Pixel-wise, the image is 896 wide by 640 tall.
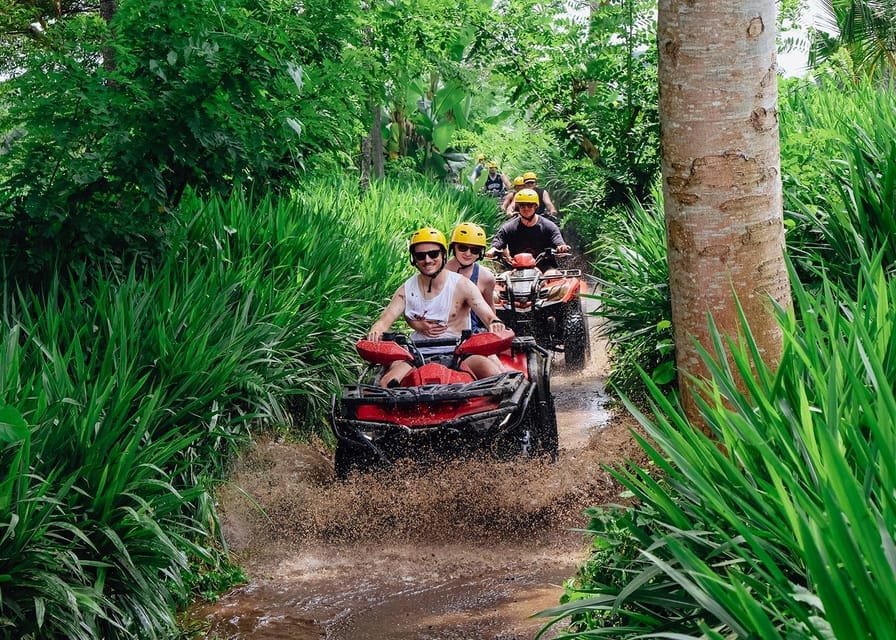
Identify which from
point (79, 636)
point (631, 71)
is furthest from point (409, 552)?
point (631, 71)

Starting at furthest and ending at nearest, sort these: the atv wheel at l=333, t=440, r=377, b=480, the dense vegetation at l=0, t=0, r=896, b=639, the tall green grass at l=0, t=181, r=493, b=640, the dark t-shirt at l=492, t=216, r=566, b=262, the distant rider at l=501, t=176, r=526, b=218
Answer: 1. the distant rider at l=501, t=176, r=526, b=218
2. the dark t-shirt at l=492, t=216, r=566, b=262
3. the atv wheel at l=333, t=440, r=377, b=480
4. the tall green grass at l=0, t=181, r=493, b=640
5. the dense vegetation at l=0, t=0, r=896, b=639

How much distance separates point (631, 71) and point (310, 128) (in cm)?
646

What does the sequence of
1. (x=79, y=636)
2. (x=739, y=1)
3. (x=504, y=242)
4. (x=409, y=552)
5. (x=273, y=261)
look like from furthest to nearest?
(x=504, y=242), (x=273, y=261), (x=409, y=552), (x=739, y=1), (x=79, y=636)

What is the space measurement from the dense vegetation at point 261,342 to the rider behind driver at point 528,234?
1.31 meters

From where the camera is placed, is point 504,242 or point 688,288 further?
point 504,242

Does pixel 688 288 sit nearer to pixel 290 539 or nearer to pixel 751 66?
pixel 751 66

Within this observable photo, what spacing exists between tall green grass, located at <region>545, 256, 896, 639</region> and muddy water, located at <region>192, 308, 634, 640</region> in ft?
3.53

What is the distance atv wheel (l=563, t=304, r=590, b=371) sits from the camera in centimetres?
1112

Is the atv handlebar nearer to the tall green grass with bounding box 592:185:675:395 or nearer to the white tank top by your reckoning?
the tall green grass with bounding box 592:185:675:395

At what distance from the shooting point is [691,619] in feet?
9.11

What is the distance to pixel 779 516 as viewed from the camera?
106 inches

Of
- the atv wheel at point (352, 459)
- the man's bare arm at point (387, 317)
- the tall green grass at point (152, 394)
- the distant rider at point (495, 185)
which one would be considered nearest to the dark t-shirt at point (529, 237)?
the tall green grass at point (152, 394)

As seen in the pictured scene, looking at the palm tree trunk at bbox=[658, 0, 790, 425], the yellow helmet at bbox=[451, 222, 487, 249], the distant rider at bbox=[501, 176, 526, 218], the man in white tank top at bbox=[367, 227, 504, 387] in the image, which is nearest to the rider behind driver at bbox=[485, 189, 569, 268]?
the distant rider at bbox=[501, 176, 526, 218]

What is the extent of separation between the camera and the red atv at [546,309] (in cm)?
1091
